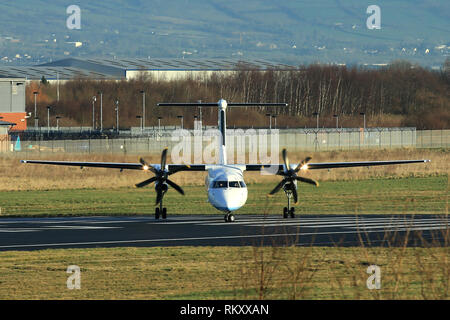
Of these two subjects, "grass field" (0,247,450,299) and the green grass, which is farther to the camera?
the green grass

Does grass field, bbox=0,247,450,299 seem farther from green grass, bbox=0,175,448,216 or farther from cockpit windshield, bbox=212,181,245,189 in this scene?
green grass, bbox=0,175,448,216

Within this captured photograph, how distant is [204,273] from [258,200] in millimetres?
29078

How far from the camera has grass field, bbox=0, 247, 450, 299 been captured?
1848cm

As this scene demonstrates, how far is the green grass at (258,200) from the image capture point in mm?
46219

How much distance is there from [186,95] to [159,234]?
13875cm

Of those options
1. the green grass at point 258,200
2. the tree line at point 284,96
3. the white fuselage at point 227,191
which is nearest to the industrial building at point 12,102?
the tree line at point 284,96

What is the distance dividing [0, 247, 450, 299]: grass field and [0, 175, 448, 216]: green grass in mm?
15800

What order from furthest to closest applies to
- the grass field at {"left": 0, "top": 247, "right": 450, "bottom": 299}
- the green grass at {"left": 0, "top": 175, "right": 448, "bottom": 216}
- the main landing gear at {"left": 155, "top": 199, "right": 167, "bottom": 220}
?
the green grass at {"left": 0, "top": 175, "right": 448, "bottom": 216} < the main landing gear at {"left": 155, "top": 199, "right": 167, "bottom": 220} < the grass field at {"left": 0, "top": 247, "right": 450, "bottom": 299}

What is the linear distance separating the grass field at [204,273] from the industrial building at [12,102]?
105 meters

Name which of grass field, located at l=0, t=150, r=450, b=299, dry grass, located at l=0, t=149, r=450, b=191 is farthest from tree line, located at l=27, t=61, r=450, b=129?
dry grass, located at l=0, t=149, r=450, b=191

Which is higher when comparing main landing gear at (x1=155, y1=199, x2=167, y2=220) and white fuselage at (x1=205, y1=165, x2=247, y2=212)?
white fuselage at (x1=205, y1=165, x2=247, y2=212)

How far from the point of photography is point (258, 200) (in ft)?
168

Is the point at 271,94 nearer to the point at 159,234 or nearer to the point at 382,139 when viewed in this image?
the point at 382,139

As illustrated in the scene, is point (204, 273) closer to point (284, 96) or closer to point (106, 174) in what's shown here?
point (106, 174)
